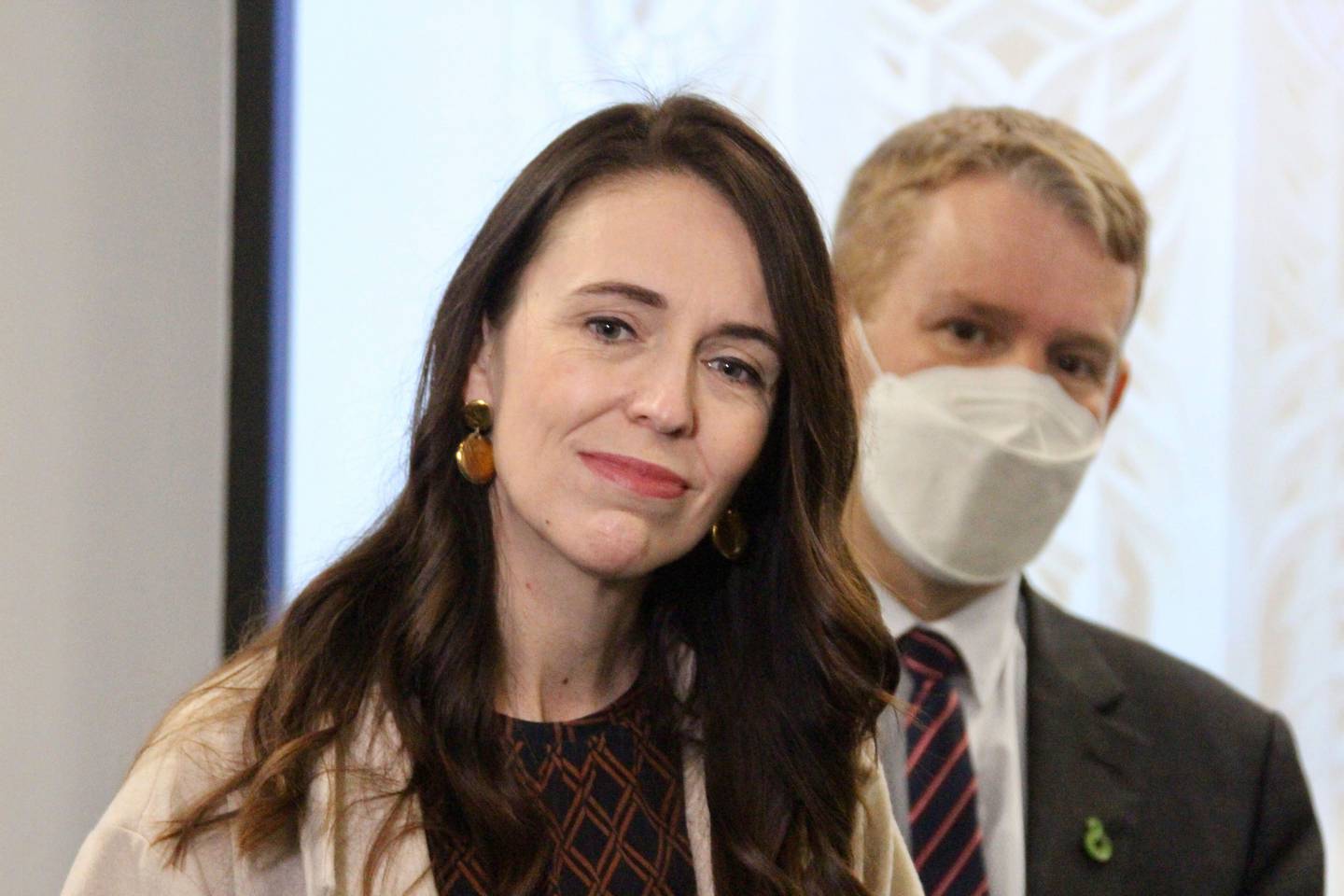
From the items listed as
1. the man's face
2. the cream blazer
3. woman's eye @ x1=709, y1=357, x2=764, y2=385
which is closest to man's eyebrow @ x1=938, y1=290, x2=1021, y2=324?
the man's face

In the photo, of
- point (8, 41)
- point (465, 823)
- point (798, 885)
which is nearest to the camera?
point (465, 823)

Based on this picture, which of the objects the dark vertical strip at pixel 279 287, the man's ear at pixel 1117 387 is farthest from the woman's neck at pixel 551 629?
the dark vertical strip at pixel 279 287

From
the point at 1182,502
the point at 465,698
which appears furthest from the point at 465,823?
the point at 1182,502

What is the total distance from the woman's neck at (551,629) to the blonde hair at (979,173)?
2.06 ft

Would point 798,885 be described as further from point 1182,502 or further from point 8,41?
point 8,41

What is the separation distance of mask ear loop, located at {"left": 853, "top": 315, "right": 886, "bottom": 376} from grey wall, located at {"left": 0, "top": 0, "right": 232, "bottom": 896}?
1.07 meters

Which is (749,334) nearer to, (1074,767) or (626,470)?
(626,470)

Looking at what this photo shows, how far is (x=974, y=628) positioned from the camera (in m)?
2.03

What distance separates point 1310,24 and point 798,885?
1724 millimetres

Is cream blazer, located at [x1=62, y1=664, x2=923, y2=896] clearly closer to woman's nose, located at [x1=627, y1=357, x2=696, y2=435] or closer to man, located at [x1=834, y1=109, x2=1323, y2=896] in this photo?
woman's nose, located at [x1=627, y1=357, x2=696, y2=435]

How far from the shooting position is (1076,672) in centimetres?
206

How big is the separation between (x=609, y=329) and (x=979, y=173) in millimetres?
718

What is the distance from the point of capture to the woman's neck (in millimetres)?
1624

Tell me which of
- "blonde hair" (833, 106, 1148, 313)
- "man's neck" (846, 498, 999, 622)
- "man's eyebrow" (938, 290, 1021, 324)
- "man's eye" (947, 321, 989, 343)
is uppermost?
"blonde hair" (833, 106, 1148, 313)
